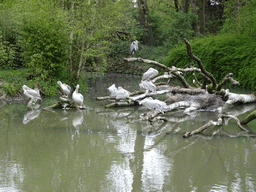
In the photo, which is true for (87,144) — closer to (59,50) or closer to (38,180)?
(38,180)

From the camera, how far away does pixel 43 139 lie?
19.3 ft

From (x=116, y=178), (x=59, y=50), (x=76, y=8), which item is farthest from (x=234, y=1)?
(x=116, y=178)

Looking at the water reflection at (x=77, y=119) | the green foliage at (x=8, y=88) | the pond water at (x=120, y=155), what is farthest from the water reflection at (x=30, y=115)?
the green foliage at (x=8, y=88)

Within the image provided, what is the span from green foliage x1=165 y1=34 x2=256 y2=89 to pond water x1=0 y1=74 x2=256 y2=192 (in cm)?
599

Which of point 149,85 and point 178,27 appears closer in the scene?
point 149,85

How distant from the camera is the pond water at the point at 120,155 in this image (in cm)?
394

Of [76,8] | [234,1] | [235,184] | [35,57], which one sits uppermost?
[234,1]

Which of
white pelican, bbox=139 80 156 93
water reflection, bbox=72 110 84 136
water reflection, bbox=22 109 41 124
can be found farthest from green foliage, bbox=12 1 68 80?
white pelican, bbox=139 80 156 93

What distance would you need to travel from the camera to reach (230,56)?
14016 mm

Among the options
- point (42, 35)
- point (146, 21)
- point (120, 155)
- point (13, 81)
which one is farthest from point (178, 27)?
point (120, 155)

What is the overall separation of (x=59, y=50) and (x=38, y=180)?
7613mm

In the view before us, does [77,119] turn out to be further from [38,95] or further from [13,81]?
[13,81]

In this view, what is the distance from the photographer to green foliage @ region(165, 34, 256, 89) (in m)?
12.9

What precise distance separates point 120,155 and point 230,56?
1040cm
